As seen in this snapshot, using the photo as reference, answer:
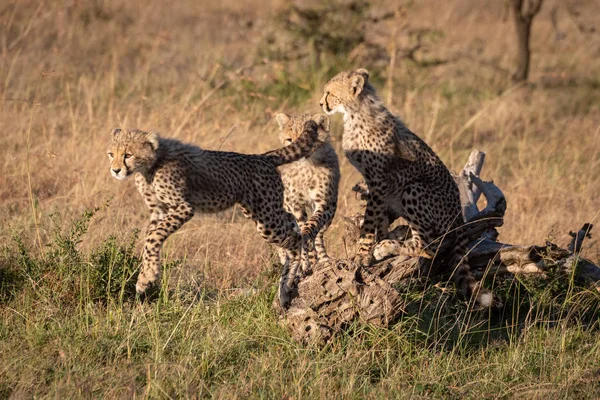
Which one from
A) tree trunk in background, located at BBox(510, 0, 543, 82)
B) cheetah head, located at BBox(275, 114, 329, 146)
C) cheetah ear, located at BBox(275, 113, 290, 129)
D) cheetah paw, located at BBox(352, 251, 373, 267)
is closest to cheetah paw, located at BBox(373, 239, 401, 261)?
cheetah paw, located at BBox(352, 251, 373, 267)

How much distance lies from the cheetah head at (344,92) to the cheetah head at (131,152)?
1373mm

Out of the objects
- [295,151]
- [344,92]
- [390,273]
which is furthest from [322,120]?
[390,273]

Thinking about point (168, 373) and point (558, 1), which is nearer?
point (168, 373)

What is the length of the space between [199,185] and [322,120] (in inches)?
51.5

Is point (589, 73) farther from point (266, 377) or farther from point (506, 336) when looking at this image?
point (266, 377)

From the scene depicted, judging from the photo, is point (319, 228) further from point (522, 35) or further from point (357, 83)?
point (522, 35)

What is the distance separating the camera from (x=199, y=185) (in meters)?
5.01

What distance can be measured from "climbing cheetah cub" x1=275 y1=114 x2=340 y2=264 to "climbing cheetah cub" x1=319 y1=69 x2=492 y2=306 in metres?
0.25

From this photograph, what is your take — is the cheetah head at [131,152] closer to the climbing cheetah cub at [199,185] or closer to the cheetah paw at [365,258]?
the climbing cheetah cub at [199,185]

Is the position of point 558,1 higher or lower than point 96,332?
higher

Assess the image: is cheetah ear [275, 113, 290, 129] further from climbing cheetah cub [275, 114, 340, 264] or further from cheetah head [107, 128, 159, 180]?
cheetah head [107, 128, 159, 180]

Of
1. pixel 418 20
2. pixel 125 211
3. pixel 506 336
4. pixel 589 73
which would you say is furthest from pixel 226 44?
pixel 506 336

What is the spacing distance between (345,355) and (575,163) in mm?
4970

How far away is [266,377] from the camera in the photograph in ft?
13.1
